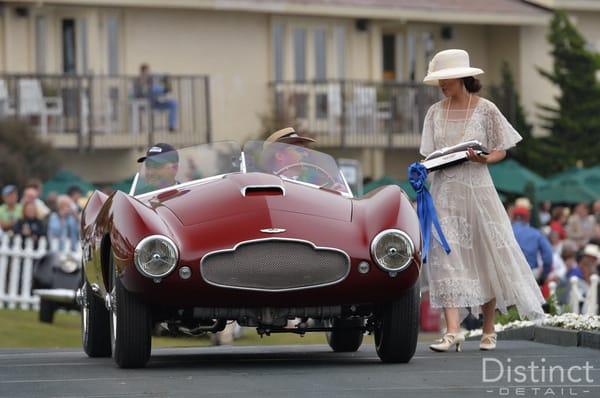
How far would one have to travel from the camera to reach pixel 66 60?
36344mm

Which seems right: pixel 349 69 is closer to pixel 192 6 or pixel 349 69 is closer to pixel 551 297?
pixel 192 6

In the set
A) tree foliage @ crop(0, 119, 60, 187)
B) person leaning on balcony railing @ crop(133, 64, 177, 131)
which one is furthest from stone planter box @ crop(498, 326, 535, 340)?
person leaning on balcony railing @ crop(133, 64, 177, 131)

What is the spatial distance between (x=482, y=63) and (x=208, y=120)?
8.33 metres

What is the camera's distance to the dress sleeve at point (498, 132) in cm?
1183

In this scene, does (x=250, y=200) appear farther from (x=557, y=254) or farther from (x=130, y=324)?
(x=557, y=254)

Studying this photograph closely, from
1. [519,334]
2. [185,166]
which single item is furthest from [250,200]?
[519,334]

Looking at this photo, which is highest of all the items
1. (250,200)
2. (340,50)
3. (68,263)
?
(340,50)

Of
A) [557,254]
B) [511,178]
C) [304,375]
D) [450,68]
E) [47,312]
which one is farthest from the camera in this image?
[511,178]

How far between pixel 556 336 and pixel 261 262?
3.57 meters

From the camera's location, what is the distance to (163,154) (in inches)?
450

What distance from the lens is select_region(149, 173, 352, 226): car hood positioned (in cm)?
1006

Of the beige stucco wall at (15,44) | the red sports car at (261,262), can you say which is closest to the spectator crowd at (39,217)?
the beige stucco wall at (15,44)

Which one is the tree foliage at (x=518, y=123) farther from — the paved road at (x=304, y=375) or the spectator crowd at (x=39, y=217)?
the paved road at (x=304, y=375)

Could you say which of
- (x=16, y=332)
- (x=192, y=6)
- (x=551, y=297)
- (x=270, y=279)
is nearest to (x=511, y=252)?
(x=270, y=279)
